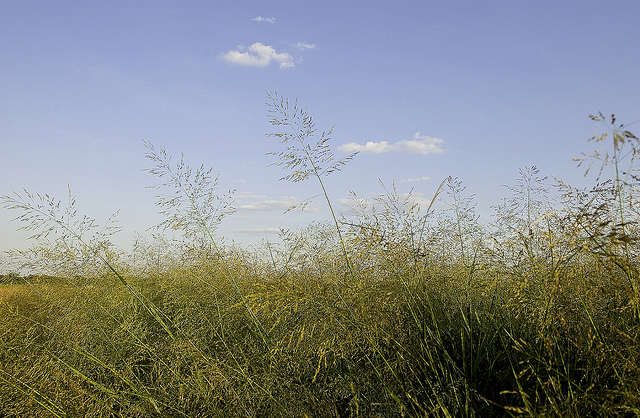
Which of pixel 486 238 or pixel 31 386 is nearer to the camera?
pixel 31 386

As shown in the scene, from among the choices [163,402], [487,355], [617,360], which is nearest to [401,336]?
[487,355]

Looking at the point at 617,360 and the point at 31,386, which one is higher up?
the point at 617,360

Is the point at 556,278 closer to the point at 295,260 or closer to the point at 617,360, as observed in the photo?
the point at 617,360

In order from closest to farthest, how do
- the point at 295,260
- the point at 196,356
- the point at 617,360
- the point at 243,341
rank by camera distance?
the point at 617,360
the point at 196,356
the point at 243,341
the point at 295,260

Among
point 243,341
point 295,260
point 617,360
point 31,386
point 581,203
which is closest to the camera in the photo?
point 617,360

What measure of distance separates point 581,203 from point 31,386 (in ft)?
11.3

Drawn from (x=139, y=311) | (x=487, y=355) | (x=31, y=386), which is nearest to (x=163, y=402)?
(x=31, y=386)

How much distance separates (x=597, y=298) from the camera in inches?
105

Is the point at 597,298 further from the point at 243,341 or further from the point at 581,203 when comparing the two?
the point at 243,341

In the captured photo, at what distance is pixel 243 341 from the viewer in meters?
3.34

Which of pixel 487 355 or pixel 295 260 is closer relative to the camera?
pixel 487 355

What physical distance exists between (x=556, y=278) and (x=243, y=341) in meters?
2.17

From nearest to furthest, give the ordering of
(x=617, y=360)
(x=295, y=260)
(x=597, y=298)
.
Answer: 1. (x=617, y=360)
2. (x=597, y=298)
3. (x=295, y=260)

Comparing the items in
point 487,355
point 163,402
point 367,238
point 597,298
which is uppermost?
point 367,238
